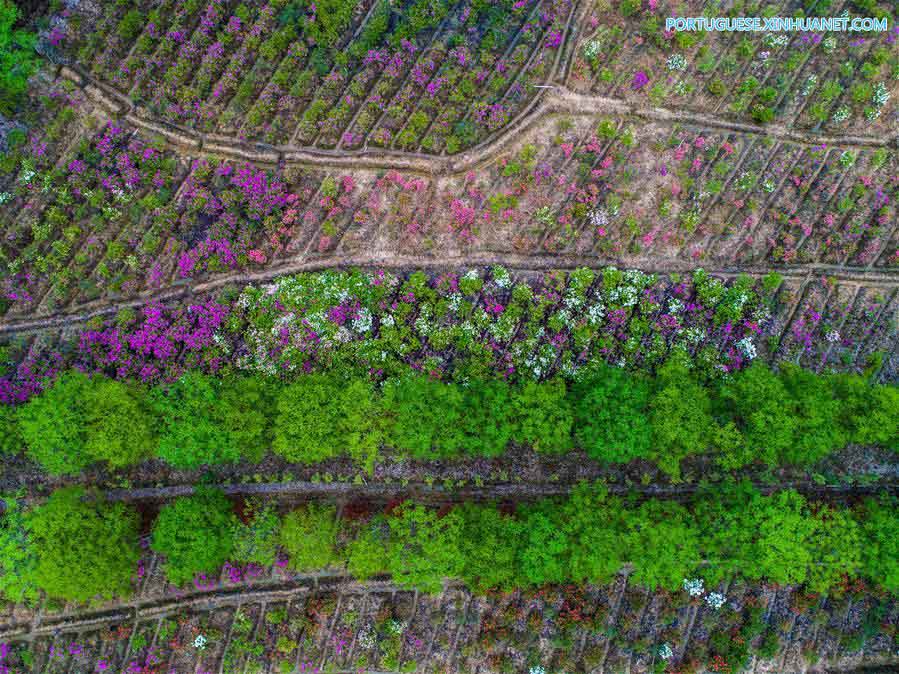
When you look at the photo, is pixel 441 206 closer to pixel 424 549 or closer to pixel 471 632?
pixel 424 549

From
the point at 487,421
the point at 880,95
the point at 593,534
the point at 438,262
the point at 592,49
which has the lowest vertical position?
the point at 593,534

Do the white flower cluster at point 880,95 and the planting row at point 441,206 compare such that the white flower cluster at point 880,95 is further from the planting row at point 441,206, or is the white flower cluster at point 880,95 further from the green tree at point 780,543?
the green tree at point 780,543

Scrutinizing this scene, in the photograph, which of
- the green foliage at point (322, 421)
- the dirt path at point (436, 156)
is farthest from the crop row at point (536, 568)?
the dirt path at point (436, 156)

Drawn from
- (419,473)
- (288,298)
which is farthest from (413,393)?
(288,298)

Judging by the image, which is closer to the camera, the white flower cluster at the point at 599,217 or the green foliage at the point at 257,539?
the green foliage at the point at 257,539

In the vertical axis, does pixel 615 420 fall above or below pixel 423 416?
above

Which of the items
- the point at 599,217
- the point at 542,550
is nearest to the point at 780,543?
the point at 542,550

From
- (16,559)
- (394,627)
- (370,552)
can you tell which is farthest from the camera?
(394,627)

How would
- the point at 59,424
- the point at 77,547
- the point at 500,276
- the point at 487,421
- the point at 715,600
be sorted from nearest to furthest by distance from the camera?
the point at 77,547, the point at 59,424, the point at 487,421, the point at 715,600, the point at 500,276
